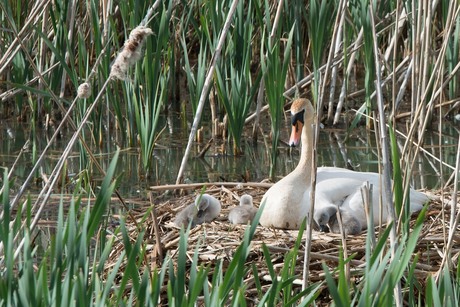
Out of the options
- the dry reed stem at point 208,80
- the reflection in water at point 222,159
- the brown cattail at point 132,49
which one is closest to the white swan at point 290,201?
the dry reed stem at point 208,80

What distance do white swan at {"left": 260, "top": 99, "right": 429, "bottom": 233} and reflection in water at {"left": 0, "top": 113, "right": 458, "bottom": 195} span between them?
3.04 feet

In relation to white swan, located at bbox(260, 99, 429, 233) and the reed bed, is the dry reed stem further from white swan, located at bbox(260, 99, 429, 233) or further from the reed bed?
white swan, located at bbox(260, 99, 429, 233)

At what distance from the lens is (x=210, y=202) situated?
4.70m

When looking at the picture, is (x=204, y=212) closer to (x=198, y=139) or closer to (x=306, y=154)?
(x=306, y=154)

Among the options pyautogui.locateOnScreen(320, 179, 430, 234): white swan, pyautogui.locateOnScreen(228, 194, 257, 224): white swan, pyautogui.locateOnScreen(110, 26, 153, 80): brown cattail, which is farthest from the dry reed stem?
pyautogui.locateOnScreen(110, 26, 153, 80): brown cattail

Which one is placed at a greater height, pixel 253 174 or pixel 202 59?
pixel 202 59

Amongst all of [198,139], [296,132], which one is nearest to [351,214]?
[296,132]

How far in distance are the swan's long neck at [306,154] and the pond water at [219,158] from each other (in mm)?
708

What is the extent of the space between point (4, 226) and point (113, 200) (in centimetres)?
294

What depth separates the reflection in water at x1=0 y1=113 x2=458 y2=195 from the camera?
613 centimetres

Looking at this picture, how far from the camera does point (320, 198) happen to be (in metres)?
4.66

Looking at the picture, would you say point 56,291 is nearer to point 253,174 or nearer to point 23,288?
point 23,288

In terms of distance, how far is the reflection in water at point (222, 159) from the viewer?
20.1ft

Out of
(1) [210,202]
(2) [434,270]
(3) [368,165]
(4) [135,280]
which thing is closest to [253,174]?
(3) [368,165]
